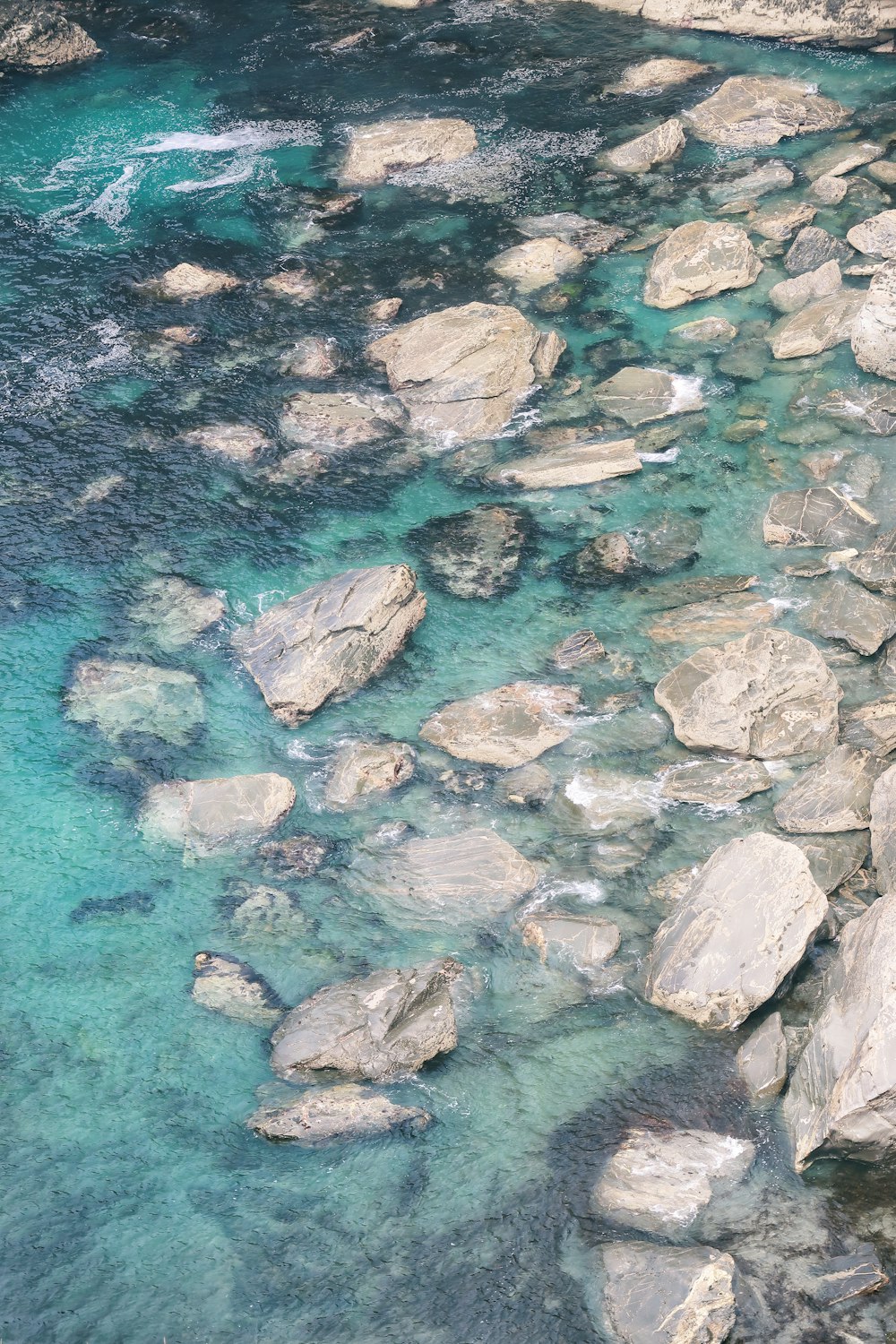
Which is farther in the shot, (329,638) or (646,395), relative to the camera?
(646,395)

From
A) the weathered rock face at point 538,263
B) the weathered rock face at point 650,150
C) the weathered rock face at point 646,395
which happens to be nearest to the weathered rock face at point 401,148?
the weathered rock face at point 650,150

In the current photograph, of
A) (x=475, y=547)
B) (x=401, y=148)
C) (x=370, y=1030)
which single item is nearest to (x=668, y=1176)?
(x=370, y=1030)

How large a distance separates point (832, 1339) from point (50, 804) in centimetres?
1123

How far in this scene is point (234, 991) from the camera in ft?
46.5

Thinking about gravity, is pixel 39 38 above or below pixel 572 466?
above

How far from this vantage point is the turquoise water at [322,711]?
12.0 meters

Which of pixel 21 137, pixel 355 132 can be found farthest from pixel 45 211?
pixel 355 132

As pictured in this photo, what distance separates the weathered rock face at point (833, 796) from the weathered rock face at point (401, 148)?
18.9 metres

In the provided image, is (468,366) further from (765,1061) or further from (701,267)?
(765,1061)

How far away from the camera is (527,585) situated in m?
19.2

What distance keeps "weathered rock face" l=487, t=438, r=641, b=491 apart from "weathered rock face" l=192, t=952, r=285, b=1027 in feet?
32.6

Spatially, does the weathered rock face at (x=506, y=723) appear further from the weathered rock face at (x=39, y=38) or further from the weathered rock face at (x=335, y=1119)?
the weathered rock face at (x=39, y=38)

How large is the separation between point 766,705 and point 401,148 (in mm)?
18435

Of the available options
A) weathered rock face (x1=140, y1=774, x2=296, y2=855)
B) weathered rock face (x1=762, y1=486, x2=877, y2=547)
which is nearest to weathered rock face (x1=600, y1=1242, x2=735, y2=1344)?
weathered rock face (x1=140, y1=774, x2=296, y2=855)
